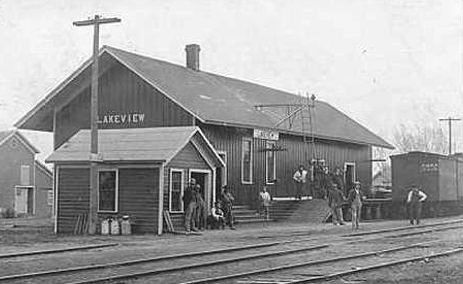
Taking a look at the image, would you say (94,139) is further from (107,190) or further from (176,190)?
(176,190)

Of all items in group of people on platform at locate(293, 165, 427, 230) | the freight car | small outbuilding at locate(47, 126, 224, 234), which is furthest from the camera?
the freight car

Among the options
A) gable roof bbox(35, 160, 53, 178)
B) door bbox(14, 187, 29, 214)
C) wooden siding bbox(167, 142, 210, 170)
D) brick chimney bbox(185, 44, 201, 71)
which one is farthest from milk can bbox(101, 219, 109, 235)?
gable roof bbox(35, 160, 53, 178)

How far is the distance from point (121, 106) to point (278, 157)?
752 cm

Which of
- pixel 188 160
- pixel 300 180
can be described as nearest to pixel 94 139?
pixel 188 160

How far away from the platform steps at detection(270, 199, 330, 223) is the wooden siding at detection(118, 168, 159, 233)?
900cm

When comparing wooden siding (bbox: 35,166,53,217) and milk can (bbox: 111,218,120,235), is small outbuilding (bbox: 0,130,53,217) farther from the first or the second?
milk can (bbox: 111,218,120,235)

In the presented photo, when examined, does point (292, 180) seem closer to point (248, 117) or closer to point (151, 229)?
point (248, 117)

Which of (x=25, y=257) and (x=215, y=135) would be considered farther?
(x=215, y=135)

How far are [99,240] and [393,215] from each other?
2065 cm

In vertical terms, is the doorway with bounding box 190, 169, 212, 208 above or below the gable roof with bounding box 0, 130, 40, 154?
below

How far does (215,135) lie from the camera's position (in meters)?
32.4

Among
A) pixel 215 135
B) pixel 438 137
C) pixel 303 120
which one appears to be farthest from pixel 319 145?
pixel 438 137

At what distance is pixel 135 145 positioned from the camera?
28.0m

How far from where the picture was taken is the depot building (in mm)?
27203
